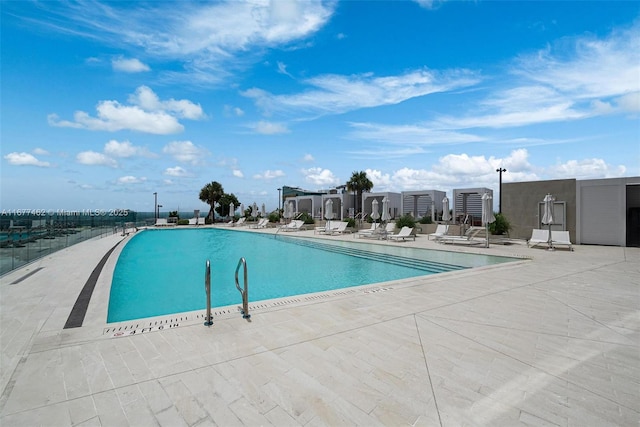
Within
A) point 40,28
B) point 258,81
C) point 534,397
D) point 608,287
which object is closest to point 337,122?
point 258,81

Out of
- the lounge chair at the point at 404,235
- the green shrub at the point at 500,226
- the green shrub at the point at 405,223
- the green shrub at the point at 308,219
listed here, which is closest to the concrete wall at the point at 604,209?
the green shrub at the point at 500,226

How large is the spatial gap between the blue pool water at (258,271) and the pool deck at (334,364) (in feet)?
4.65

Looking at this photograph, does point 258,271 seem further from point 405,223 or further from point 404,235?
point 405,223

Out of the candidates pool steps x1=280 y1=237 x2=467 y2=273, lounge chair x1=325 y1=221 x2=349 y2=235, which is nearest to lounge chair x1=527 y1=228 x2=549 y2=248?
pool steps x1=280 y1=237 x2=467 y2=273

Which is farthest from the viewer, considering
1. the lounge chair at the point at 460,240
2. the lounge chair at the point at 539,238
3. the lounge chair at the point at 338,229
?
the lounge chair at the point at 338,229

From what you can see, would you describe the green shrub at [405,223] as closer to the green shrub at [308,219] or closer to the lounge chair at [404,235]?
the lounge chair at [404,235]

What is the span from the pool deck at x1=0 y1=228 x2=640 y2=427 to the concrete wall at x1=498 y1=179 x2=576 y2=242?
36.3ft

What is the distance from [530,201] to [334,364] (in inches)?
620

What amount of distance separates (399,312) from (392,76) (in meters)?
11.1

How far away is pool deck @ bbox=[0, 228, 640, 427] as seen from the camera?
1.93 meters

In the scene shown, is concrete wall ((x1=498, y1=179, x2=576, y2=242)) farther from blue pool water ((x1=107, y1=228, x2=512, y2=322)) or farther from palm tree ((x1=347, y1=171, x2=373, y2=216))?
palm tree ((x1=347, y1=171, x2=373, y2=216))

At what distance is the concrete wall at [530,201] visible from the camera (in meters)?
13.4

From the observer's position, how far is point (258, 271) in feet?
27.5

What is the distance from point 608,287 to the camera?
539cm
